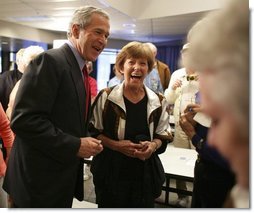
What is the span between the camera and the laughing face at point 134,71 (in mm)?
1271

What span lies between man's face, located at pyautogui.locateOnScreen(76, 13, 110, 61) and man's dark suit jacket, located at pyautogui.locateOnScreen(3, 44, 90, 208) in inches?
2.4

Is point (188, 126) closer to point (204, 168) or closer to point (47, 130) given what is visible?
point (204, 168)

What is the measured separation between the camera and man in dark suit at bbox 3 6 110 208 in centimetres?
89

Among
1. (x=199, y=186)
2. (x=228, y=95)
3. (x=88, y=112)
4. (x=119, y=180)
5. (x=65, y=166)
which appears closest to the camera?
(x=228, y=95)

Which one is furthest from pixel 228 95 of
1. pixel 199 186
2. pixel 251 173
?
pixel 199 186

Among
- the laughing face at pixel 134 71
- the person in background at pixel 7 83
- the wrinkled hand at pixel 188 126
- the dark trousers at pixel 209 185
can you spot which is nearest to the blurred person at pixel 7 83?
the person in background at pixel 7 83

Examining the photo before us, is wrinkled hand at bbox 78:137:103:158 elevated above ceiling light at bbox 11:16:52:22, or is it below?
below

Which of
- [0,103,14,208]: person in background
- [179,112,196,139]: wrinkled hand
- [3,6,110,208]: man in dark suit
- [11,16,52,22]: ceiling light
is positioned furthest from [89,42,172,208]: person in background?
[11,16,52,22]: ceiling light

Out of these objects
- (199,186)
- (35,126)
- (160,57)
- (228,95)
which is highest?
(160,57)

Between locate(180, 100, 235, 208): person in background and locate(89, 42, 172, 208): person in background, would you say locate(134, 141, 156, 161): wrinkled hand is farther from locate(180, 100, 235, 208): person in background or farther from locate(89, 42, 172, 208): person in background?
locate(180, 100, 235, 208): person in background

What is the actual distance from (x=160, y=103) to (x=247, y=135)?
3.08 feet

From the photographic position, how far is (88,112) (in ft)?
3.59

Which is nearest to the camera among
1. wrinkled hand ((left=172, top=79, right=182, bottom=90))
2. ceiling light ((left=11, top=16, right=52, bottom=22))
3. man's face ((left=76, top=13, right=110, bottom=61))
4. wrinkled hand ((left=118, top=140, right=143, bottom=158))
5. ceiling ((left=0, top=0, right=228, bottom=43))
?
man's face ((left=76, top=13, right=110, bottom=61))

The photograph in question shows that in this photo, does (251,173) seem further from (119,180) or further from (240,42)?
(119,180)
